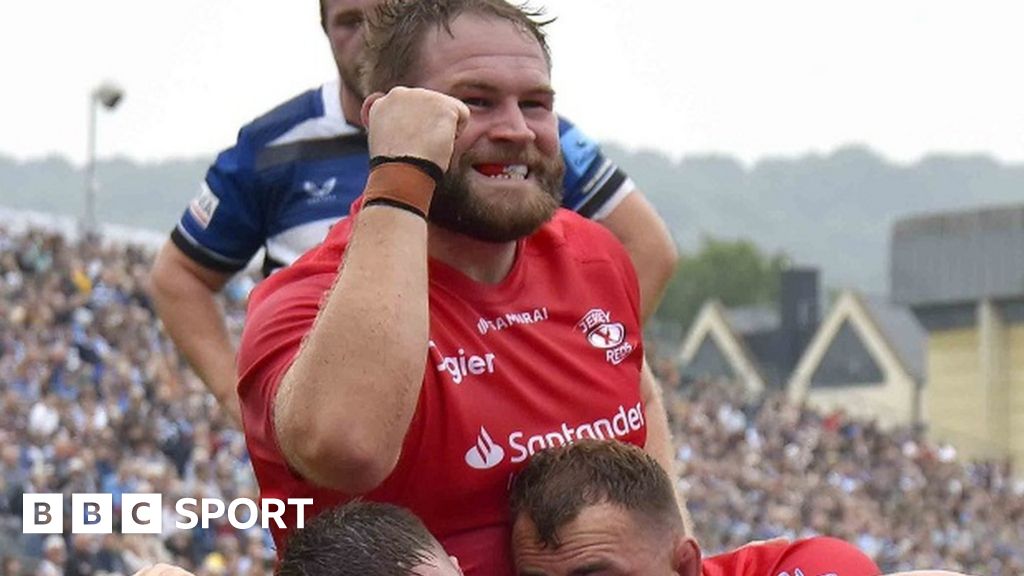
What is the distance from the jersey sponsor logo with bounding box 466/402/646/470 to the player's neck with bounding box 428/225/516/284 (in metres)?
0.31

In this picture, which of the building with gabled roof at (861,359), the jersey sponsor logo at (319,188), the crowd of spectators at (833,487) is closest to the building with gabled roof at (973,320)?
the building with gabled roof at (861,359)

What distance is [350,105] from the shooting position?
5125mm

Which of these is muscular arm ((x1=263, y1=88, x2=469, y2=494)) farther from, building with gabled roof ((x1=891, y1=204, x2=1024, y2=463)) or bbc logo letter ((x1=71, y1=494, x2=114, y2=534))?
building with gabled roof ((x1=891, y1=204, x2=1024, y2=463))

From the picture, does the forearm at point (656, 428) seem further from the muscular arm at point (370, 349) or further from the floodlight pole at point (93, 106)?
the floodlight pole at point (93, 106)

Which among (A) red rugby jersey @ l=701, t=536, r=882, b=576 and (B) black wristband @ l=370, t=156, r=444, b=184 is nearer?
(B) black wristband @ l=370, t=156, r=444, b=184

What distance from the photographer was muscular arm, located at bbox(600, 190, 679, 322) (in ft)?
16.7

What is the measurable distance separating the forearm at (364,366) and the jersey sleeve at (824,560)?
0.90 meters

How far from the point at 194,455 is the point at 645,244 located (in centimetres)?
1420

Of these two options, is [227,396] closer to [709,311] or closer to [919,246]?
[919,246]

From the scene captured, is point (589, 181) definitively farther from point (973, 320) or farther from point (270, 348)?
point (973, 320)

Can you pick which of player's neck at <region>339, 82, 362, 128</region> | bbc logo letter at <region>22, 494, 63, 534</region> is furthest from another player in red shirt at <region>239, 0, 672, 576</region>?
bbc logo letter at <region>22, 494, 63, 534</region>

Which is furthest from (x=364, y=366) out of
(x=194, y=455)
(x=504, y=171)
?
(x=194, y=455)

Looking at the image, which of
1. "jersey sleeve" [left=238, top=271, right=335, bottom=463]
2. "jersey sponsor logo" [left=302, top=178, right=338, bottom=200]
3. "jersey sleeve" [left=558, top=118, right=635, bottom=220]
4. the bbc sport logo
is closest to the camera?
"jersey sleeve" [left=238, top=271, right=335, bottom=463]

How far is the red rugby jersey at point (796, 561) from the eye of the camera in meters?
3.68
